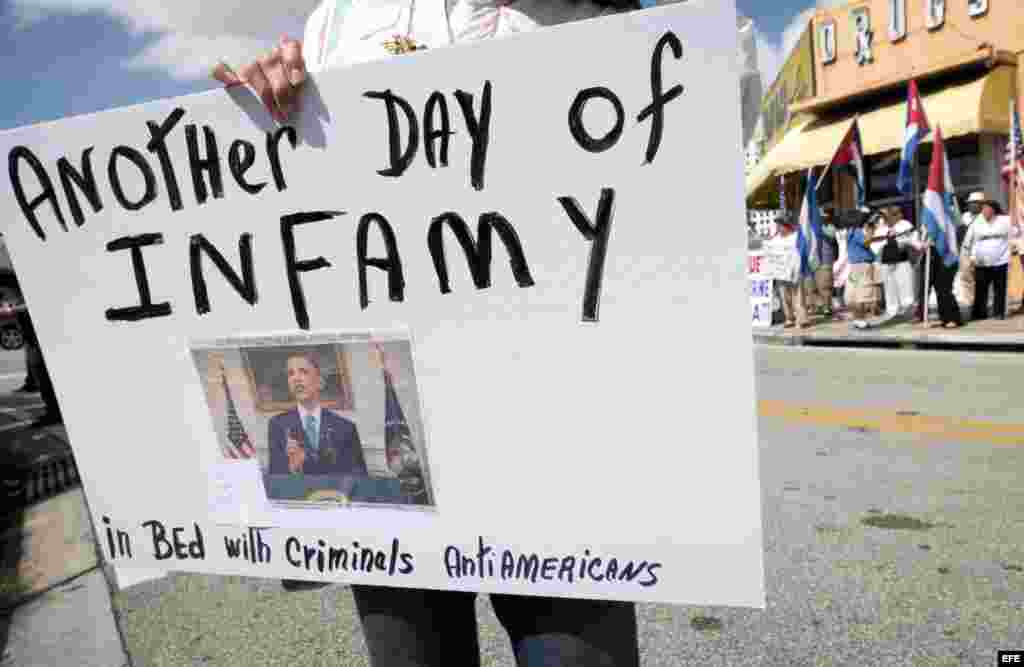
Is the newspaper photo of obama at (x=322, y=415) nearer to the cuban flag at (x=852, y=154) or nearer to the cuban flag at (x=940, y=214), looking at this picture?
the cuban flag at (x=940, y=214)

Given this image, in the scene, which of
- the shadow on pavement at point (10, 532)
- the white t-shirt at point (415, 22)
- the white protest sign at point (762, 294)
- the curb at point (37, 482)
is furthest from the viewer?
the white protest sign at point (762, 294)

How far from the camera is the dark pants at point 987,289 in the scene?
31.0 ft

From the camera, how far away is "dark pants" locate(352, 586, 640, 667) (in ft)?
3.47

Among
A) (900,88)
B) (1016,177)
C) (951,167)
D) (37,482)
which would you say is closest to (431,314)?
(37,482)

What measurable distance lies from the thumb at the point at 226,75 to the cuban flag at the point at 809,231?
420 inches

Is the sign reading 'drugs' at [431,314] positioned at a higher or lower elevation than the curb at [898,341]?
higher

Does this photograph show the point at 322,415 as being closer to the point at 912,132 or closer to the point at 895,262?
the point at 912,132

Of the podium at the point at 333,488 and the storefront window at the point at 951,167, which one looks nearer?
the podium at the point at 333,488

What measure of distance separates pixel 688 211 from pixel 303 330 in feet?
1.83

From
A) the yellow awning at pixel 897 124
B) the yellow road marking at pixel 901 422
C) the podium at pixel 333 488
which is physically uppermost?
the yellow awning at pixel 897 124

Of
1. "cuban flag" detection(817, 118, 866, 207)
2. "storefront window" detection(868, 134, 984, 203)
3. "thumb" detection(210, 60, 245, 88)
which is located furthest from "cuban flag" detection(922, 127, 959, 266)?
"thumb" detection(210, 60, 245, 88)

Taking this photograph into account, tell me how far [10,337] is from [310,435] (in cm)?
2093

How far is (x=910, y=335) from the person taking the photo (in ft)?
29.3

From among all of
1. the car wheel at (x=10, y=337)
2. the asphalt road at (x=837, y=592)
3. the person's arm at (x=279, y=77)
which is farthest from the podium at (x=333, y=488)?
the car wheel at (x=10, y=337)
